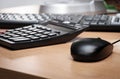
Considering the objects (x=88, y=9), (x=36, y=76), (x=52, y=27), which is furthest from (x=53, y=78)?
(x=88, y=9)

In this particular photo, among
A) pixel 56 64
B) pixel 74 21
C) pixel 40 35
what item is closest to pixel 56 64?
pixel 56 64

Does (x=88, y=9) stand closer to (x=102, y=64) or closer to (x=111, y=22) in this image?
(x=111, y=22)

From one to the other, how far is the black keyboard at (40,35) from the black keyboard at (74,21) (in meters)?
0.04

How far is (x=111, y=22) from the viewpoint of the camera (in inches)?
27.9

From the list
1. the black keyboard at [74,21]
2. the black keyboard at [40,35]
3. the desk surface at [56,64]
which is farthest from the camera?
the black keyboard at [74,21]

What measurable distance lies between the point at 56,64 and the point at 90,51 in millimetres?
66

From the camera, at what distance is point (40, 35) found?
587 mm

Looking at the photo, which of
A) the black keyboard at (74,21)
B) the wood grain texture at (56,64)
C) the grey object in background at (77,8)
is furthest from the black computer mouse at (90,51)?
the grey object in background at (77,8)

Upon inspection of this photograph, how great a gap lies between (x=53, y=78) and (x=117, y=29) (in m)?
0.36

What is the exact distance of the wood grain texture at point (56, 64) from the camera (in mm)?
399

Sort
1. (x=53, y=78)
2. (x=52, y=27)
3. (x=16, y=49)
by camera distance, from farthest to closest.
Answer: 1. (x=52, y=27)
2. (x=16, y=49)
3. (x=53, y=78)

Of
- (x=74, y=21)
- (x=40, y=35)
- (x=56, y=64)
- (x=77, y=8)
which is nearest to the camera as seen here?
(x=56, y=64)

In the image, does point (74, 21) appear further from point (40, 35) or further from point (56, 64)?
point (56, 64)

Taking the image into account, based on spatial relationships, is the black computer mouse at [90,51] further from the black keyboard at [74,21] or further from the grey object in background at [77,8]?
the grey object in background at [77,8]
